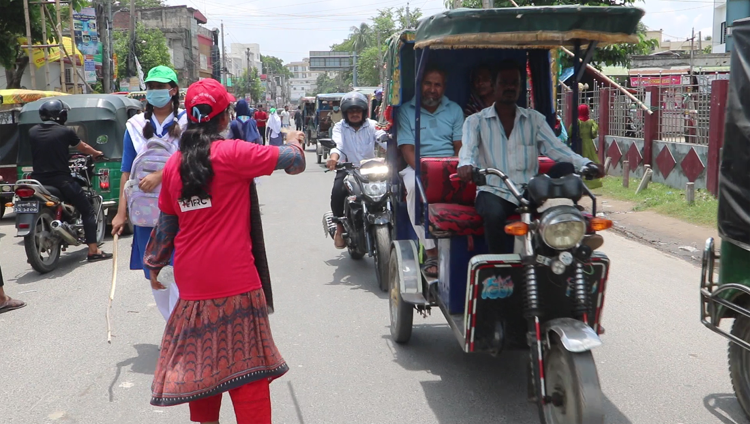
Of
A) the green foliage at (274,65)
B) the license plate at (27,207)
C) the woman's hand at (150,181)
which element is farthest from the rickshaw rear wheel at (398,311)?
the green foliage at (274,65)

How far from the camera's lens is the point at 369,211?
24.0 feet

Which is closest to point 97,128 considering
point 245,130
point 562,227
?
point 245,130

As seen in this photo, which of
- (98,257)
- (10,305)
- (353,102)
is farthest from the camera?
(98,257)

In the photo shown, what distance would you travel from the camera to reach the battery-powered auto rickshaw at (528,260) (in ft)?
11.3

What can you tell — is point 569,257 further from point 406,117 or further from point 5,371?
point 5,371

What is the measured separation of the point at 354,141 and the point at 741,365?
4.87 metres

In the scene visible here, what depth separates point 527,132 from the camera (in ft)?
15.3

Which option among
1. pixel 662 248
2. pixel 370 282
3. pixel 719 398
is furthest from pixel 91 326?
pixel 662 248

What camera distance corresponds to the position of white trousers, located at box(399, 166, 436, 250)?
521 centimetres

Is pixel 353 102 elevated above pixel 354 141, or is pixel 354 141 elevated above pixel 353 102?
pixel 353 102

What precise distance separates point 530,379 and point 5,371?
3.57 m

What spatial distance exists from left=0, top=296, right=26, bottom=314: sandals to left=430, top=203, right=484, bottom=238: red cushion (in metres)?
4.27

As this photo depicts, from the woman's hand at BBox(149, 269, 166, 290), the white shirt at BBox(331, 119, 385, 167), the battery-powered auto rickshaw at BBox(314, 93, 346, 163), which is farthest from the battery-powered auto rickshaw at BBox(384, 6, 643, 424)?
the battery-powered auto rickshaw at BBox(314, 93, 346, 163)

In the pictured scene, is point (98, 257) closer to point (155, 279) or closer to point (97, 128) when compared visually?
point (97, 128)
